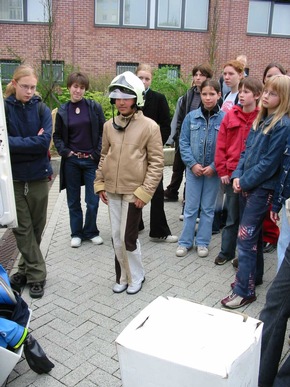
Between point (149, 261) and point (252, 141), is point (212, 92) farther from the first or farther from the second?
point (149, 261)

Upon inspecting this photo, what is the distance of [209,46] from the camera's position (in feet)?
61.0

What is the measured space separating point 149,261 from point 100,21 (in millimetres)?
15697

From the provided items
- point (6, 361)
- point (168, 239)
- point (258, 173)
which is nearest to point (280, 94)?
point (258, 173)

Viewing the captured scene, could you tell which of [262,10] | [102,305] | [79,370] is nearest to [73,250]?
[102,305]

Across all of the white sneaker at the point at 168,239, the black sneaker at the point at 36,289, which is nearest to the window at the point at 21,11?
the white sneaker at the point at 168,239

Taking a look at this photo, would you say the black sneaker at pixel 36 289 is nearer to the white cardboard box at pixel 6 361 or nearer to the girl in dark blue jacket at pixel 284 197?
the white cardboard box at pixel 6 361

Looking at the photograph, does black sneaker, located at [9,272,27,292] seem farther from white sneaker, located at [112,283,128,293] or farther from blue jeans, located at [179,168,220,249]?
blue jeans, located at [179,168,220,249]

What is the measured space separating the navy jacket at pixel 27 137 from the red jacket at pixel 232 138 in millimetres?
1750

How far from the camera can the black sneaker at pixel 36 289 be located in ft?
12.9

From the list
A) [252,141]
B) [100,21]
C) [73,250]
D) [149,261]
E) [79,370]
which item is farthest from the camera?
[100,21]

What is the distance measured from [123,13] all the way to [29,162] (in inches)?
637

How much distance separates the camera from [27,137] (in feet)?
12.2

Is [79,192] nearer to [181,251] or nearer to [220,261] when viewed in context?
[181,251]

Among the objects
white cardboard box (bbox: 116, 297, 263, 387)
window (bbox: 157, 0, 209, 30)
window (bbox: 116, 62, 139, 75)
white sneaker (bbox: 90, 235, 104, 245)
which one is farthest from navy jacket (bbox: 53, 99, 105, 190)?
window (bbox: 157, 0, 209, 30)
